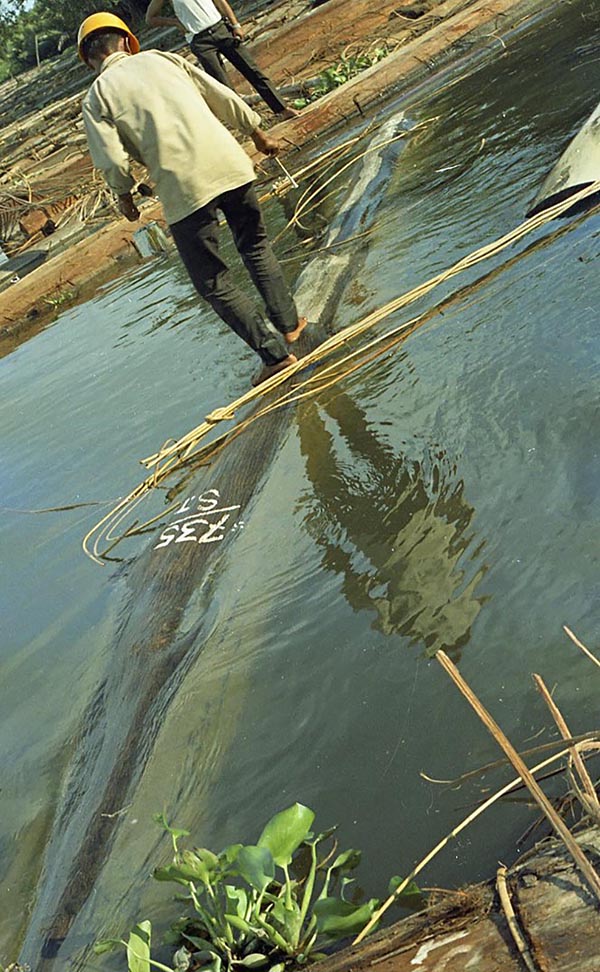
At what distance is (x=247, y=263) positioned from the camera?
5273 millimetres

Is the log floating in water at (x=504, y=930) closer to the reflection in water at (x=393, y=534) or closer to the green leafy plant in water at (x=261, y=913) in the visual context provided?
the green leafy plant in water at (x=261, y=913)

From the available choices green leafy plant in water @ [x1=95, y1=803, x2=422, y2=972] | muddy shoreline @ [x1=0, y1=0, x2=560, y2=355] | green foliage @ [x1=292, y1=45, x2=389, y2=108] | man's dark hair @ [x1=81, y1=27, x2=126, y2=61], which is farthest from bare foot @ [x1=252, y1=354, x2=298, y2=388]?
green foliage @ [x1=292, y1=45, x2=389, y2=108]

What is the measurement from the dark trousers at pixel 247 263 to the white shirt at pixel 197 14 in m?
4.59

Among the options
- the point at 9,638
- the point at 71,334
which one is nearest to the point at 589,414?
the point at 9,638

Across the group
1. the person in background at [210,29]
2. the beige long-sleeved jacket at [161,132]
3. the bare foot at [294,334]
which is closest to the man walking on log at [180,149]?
the beige long-sleeved jacket at [161,132]

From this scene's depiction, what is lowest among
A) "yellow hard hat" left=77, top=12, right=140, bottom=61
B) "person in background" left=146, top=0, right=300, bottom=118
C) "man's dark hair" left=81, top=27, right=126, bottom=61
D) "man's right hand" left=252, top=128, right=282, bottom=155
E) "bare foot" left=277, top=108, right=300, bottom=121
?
"man's right hand" left=252, top=128, right=282, bottom=155

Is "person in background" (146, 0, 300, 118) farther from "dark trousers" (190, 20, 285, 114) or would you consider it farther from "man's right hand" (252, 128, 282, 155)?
"man's right hand" (252, 128, 282, 155)

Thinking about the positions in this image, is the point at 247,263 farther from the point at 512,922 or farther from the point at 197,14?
the point at 197,14

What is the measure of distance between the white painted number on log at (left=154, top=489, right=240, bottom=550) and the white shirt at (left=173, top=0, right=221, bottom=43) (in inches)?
239

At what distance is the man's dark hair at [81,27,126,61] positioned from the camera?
4.91 meters

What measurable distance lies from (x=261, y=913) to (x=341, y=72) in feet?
40.2

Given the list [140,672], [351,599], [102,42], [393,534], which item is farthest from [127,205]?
[351,599]

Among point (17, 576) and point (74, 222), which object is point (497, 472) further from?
point (74, 222)

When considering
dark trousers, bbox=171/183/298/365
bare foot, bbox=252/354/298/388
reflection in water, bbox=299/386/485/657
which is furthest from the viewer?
bare foot, bbox=252/354/298/388
